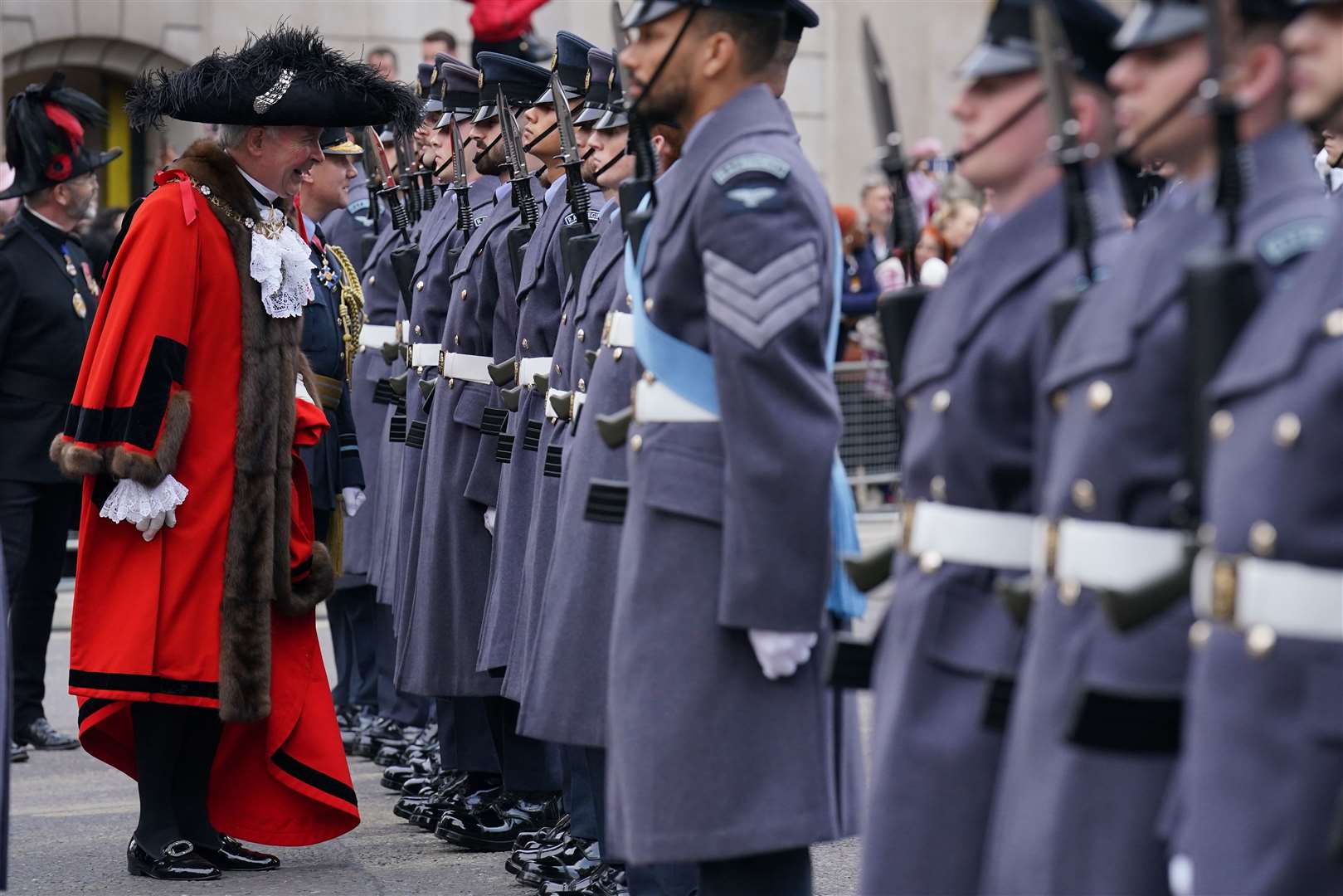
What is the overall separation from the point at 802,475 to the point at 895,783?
2.79 feet

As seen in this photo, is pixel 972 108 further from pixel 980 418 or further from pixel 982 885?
pixel 982 885

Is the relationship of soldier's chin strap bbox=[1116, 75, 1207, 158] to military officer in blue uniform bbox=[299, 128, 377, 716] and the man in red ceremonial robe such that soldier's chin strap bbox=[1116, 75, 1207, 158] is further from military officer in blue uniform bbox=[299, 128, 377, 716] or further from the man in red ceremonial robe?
military officer in blue uniform bbox=[299, 128, 377, 716]

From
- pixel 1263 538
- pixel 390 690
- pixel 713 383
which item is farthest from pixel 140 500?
pixel 1263 538

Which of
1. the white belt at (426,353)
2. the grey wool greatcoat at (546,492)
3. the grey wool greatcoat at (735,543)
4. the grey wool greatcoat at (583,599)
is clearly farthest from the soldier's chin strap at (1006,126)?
the white belt at (426,353)

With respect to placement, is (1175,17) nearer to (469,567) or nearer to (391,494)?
(469,567)

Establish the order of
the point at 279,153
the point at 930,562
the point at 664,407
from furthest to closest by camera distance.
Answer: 1. the point at 279,153
2. the point at 664,407
3. the point at 930,562

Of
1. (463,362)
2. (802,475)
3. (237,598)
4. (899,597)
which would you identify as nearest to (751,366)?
(802,475)

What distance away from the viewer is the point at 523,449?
6.26m

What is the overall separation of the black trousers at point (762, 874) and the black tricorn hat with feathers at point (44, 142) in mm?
5155

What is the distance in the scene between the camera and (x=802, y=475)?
400cm

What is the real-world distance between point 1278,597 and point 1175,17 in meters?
0.79

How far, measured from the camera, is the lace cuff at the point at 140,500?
575cm

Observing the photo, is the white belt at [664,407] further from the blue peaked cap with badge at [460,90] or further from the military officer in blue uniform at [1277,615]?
the blue peaked cap with badge at [460,90]

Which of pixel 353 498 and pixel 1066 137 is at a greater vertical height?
pixel 1066 137
